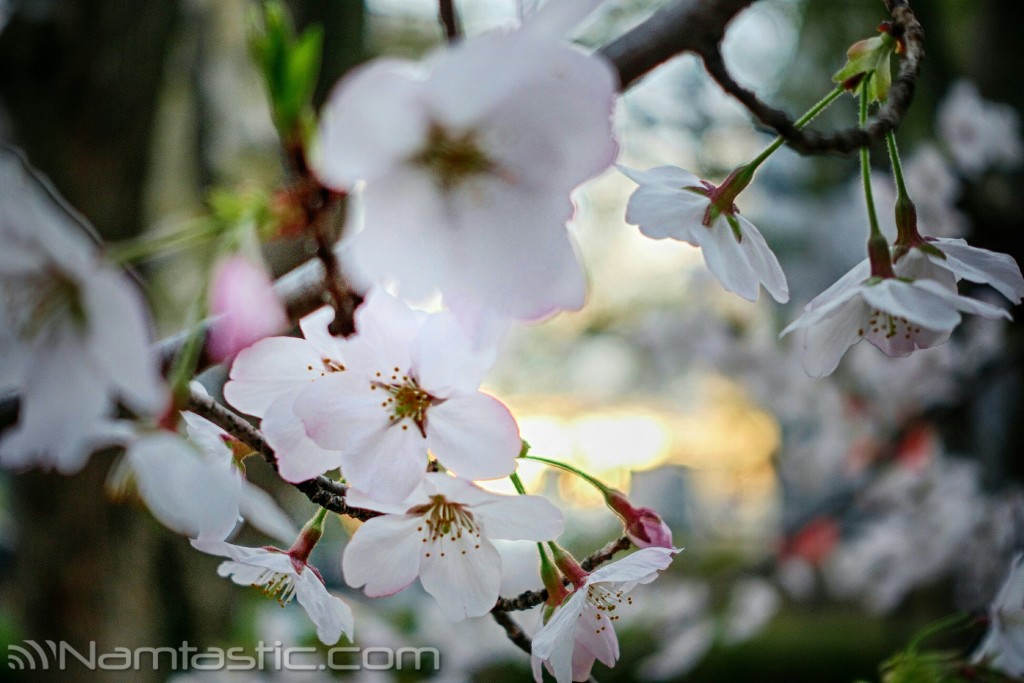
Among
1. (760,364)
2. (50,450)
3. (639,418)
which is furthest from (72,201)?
(639,418)

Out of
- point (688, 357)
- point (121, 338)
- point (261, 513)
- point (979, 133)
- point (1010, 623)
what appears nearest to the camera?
point (121, 338)

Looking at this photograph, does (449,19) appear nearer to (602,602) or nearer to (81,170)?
(602,602)

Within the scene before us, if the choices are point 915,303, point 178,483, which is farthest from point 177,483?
point 915,303

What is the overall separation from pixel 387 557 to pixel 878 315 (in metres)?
0.31

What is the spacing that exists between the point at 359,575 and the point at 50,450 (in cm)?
20

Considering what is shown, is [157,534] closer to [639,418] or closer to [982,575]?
[982,575]

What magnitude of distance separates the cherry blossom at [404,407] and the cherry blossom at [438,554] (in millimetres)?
40

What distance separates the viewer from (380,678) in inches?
83.6

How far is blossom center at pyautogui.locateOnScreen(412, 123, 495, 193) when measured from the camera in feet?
0.84

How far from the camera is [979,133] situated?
66.8 inches

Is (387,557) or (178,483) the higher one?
(178,483)

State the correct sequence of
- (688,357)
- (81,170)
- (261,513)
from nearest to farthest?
(261,513), (81,170), (688,357)

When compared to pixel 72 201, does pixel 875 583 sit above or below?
below

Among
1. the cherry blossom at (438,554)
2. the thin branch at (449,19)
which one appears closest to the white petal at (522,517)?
the cherry blossom at (438,554)
